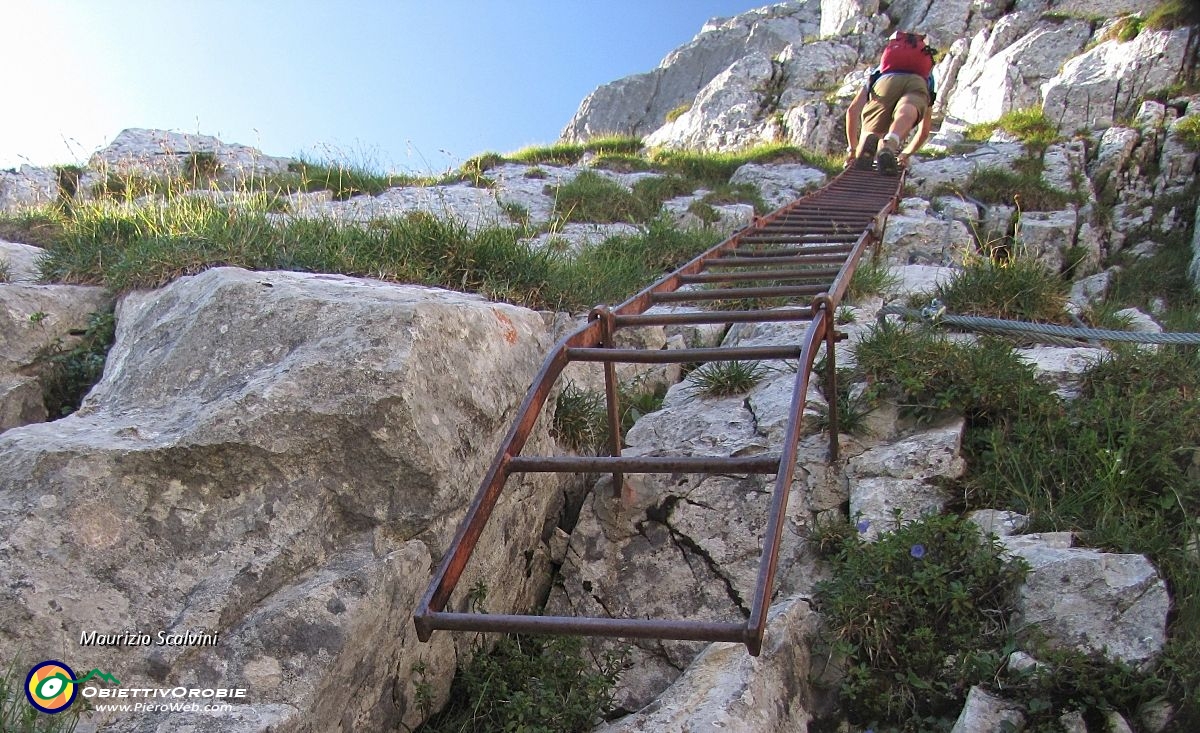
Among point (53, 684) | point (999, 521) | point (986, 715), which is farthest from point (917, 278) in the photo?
point (53, 684)

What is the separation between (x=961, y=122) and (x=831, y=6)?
16.5 metres

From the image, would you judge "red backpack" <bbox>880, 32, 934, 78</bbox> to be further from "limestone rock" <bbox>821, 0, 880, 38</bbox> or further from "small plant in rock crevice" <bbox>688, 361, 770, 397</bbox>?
"limestone rock" <bbox>821, 0, 880, 38</bbox>

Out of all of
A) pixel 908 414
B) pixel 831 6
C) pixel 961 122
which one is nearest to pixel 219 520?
pixel 908 414

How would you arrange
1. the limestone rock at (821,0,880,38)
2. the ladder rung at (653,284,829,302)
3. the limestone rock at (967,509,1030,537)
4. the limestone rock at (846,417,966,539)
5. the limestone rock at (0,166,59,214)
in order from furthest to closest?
the limestone rock at (821,0,880,38) < the limestone rock at (0,166,59,214) < the ladder rung at (653,284,829,302) < the limestone rock at (846,417,966,539) < the limestone rock at (967,509,1030,537)

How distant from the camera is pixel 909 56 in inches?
367

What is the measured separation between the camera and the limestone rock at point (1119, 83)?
1285 cm

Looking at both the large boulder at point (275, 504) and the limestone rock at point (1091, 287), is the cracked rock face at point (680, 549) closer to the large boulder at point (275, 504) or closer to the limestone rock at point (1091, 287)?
the large boulder at point (275, 504)

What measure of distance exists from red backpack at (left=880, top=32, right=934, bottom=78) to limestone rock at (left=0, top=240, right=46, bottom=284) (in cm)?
847

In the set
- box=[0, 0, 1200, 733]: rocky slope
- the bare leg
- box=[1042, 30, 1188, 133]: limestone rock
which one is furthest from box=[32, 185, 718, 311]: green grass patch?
box=[1042, 30, 1188, 133]: limestone rock

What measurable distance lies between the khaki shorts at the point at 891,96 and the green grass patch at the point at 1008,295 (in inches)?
185

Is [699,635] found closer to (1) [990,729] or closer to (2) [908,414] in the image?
(1) [990,729]

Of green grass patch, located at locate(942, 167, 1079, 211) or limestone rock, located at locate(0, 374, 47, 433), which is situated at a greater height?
green grass patch, located at locate(942, 167, 1079, 211)

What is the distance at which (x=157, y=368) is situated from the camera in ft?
11.0

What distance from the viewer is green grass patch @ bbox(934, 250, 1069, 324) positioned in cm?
502
